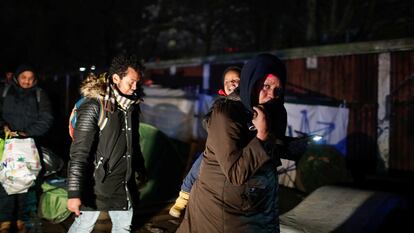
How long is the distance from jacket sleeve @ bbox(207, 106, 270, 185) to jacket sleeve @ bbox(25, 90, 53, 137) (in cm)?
344

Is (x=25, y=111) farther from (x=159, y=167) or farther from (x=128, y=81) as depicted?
(x=159, y=167)

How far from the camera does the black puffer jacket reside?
4.77 metres

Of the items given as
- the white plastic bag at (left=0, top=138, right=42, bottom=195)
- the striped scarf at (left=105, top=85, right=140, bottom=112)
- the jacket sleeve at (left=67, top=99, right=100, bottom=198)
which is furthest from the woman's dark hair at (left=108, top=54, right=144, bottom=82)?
the white plastic bag at (left=0, top=138, right=42, bottom=195)

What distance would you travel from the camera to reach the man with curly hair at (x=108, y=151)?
2.97 meters

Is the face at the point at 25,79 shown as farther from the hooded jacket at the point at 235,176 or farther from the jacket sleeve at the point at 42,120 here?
the hooded jacket at the point at 235,176

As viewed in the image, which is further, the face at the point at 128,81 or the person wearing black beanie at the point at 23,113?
the person wearing black beanie at the point at 23,113

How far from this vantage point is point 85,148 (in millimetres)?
2971

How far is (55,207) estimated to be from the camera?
5.39 meters

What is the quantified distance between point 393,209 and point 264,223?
13.1 feet

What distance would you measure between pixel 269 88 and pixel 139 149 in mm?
1707

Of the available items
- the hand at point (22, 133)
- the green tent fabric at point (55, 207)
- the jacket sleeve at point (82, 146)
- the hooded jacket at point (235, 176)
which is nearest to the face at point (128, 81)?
the jacket sleeve at point (82, 146)

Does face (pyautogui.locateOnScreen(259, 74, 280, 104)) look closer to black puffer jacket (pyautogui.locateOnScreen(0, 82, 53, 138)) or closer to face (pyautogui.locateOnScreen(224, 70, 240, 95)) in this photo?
face (pyautogui.locateOnScreen(224, 70, 240, 95))

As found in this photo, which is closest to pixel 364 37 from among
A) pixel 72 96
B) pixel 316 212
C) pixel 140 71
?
pixel 72 96

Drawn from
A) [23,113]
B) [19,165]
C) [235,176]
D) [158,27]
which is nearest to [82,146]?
[235,176]
